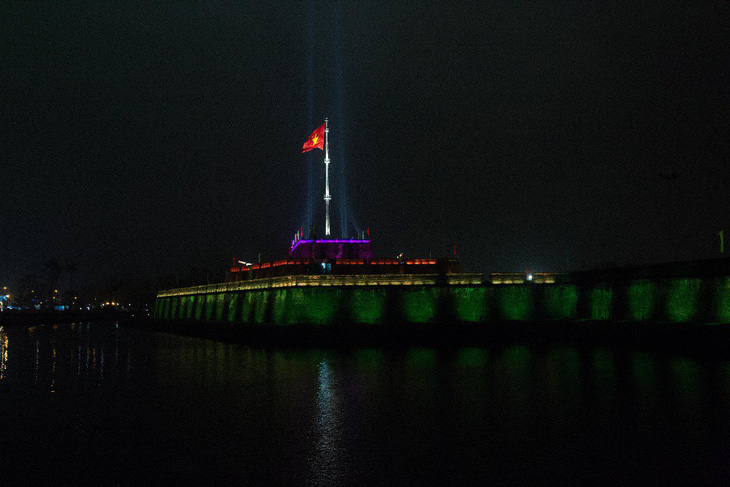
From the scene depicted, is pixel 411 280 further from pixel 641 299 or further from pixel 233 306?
pixel 233 306

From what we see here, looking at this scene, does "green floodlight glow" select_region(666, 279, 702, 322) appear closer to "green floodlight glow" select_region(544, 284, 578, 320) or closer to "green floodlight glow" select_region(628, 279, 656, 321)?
"green floodlight glow" select_region(628, 279, 656, 321)

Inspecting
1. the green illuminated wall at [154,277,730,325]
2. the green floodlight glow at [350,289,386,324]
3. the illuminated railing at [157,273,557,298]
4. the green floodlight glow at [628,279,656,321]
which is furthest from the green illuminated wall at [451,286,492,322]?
the green floodlight glow at [628,279,656,321]

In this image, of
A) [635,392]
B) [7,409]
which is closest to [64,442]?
[7,409]

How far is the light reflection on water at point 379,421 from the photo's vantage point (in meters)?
14.4

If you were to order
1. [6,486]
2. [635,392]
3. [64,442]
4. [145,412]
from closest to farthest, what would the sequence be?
[6,486] → [64,442] → [145,412] → [635,392]

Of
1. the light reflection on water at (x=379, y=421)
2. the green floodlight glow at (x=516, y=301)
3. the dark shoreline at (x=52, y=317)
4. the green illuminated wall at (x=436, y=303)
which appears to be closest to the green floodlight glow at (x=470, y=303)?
Result: the green illuminated wall at (x=436, y=303)

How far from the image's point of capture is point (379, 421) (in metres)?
19.3

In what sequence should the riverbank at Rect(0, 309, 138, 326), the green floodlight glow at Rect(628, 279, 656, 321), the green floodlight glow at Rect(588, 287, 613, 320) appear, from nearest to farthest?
the green floodlight glow at Rect(628, 279, 656, 321) < the green floodlight glow at Rect(588, 287, 613, 320) < the riverbank at Rect(0, 309, 138, 326)

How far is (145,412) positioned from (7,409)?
5.23m

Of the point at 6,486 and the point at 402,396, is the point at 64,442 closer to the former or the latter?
the point at 6,486

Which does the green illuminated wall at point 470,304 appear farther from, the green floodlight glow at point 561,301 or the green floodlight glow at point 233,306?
the green floodlight glow at point 233,306

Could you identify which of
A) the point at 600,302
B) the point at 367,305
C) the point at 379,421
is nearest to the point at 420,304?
the point at 367,305

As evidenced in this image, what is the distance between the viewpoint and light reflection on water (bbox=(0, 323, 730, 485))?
14398 millimetres

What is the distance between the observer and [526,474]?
13.8 m
